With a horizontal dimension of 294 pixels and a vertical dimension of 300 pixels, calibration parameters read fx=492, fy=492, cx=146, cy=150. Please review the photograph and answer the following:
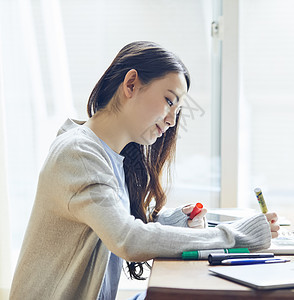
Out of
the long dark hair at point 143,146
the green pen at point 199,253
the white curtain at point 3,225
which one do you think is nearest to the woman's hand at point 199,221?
the long dark hair at point 143,146

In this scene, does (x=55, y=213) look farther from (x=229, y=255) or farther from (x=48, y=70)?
(x=48, y=70)

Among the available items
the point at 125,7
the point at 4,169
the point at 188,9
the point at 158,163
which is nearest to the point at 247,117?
the point at 188,9

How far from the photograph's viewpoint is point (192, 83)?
209cm

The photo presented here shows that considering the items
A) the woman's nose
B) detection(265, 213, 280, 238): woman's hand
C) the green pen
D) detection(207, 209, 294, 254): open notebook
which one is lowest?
detection(207, 209, 294, 254): open notebook

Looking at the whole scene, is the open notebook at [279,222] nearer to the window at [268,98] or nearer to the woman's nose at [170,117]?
the woman's nose at [170,117]

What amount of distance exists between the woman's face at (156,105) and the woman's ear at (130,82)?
0.02 metres

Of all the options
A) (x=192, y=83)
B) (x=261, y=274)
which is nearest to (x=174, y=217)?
(x=261, y=274)

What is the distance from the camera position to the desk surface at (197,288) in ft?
2.30

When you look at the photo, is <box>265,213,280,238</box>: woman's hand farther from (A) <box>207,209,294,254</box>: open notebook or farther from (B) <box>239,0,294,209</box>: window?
(B) <box>239,0,294,209</box>: window

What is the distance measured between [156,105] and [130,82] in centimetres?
8

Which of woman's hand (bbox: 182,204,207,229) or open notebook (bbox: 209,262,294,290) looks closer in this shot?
open notebook (bbox: 209,262,294,290)

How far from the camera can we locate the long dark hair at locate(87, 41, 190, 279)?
1134mm

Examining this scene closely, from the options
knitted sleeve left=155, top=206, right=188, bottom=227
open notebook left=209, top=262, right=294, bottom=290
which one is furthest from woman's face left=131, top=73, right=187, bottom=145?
open notebook left=209, top=262, right=294, bottom=290

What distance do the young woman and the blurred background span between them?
34.1 inches
